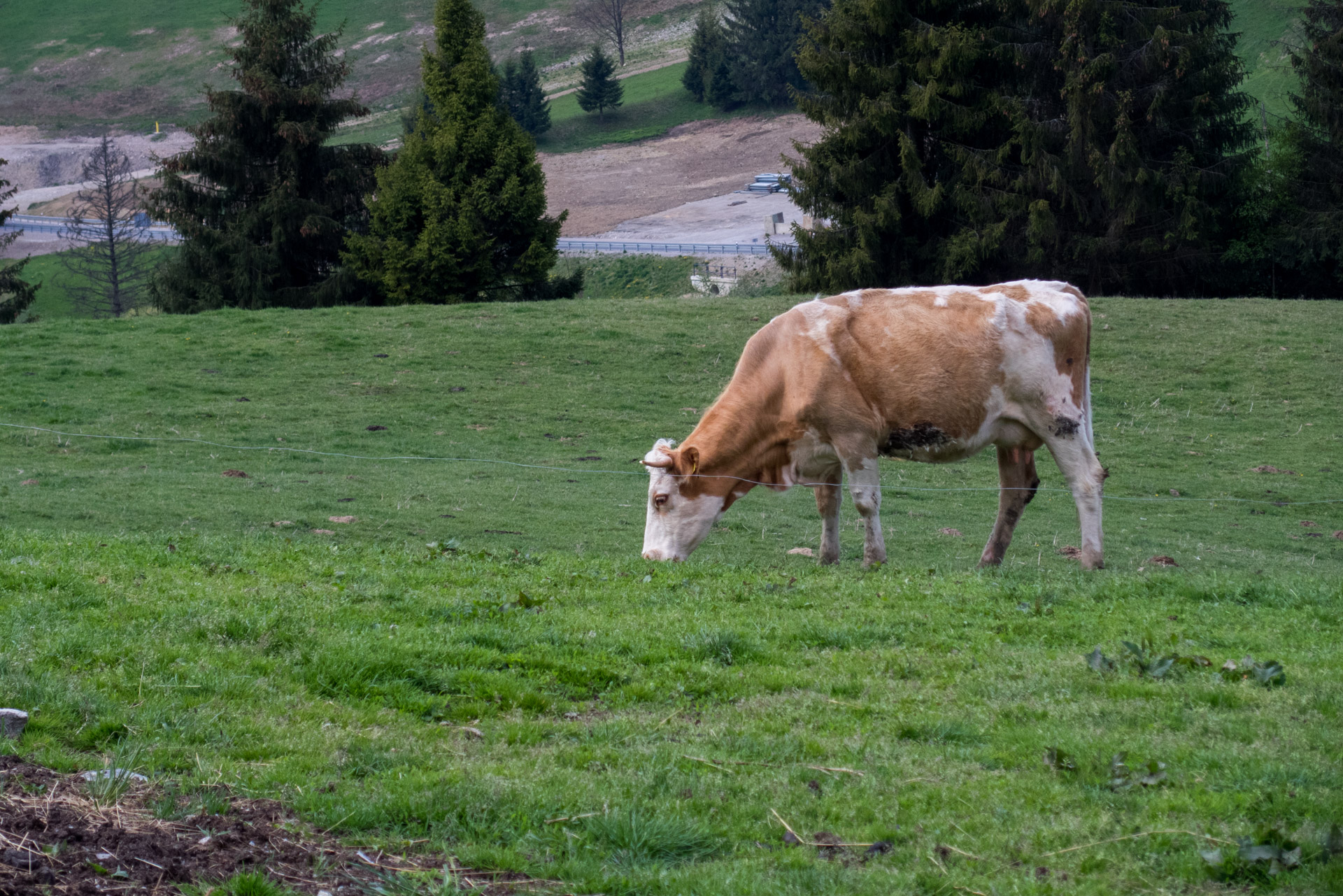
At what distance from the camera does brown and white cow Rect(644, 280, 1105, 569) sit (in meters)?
11.2

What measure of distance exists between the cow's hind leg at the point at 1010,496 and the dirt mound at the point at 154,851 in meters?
9.02

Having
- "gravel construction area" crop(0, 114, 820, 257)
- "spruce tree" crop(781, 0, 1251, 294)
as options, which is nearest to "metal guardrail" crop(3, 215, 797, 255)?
"gravel construction area" crop(0, 114, 820, 257)

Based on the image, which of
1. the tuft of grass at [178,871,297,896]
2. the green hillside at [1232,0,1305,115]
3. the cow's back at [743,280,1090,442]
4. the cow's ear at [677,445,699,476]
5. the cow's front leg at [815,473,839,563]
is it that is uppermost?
the green hillside at [1232,0,1305,115]

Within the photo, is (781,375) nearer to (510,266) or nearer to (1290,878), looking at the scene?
(1290,878)

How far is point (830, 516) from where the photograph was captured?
12.0 m

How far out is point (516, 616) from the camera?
25.7ft

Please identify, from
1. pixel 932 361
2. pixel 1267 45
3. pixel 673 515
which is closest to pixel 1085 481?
pixel 932 361

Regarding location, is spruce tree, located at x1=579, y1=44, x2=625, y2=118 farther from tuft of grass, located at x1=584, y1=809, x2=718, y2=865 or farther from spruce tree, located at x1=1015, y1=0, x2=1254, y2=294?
tuft of grass, located at x1=584, y1=809, x2=718, y2=865

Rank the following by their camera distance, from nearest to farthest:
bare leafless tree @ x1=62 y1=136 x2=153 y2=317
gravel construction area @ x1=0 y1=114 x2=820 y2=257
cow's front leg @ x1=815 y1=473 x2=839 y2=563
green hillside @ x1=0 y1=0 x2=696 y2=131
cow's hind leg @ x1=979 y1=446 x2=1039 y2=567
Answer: cow's front leg @ x1=815 y1=473 x2=839 y2=563 → cow's hind leg @ x1=979 y1=446 x2=1039 y2=567 → bare leafless tree @ x1=62 y1=136 x2=153 y2=317 → gravel construction area @ x1=0 y1=114 x2=820 y2=257 → green hillside @ x1=0 y1=0 x2=696 y2=131

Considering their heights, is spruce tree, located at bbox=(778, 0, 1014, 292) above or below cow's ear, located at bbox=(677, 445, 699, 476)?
above

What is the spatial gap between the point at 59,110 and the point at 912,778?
5171 inches

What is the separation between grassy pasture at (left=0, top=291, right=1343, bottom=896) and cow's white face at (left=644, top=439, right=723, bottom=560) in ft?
3.42

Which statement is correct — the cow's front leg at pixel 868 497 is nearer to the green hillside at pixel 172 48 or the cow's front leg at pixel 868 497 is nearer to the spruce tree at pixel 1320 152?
the spruce tree at pixel 1320 152

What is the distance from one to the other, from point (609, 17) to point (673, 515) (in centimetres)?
13628
